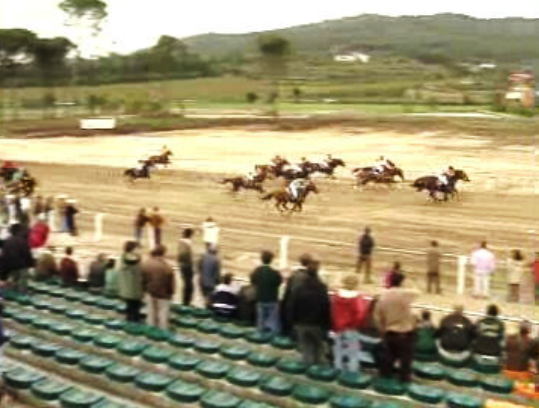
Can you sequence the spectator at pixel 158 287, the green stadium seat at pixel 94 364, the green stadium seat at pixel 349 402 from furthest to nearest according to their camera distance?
the spectator at pixel 158 287 < the green stadium seat at pixel 94 364 < the green stadium seat at pixel 349 402

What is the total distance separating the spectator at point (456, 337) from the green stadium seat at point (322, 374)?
1.46m

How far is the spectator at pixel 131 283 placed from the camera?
11875mm

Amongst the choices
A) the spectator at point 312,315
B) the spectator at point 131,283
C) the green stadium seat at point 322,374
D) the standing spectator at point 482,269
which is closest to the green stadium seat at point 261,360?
the spectator at point 312,315

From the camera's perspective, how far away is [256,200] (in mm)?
30328

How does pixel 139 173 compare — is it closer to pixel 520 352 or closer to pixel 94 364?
pixel 94 364

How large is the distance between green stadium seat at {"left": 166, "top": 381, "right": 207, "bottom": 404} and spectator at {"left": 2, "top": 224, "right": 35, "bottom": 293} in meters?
4.98

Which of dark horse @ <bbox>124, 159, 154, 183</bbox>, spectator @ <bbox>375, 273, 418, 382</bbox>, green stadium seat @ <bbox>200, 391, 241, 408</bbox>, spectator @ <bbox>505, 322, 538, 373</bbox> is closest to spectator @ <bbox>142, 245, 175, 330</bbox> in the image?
green stadium seat @ <bbox>200, 391, 241, 408</bbox>

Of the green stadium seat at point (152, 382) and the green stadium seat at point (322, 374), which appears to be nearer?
the green stadium seat at point (152, 382)

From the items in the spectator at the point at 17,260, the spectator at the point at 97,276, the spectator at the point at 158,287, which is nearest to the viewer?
the spectator at the point at 158,287

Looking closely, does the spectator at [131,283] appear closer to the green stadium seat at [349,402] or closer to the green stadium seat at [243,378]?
the green stadium seat at [243,378]

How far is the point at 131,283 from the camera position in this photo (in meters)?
11.9

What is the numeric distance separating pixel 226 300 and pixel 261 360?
93.6 inches

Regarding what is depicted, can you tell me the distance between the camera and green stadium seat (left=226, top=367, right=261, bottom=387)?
9.42 metres

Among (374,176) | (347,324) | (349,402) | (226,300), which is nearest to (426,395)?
(349,402)
